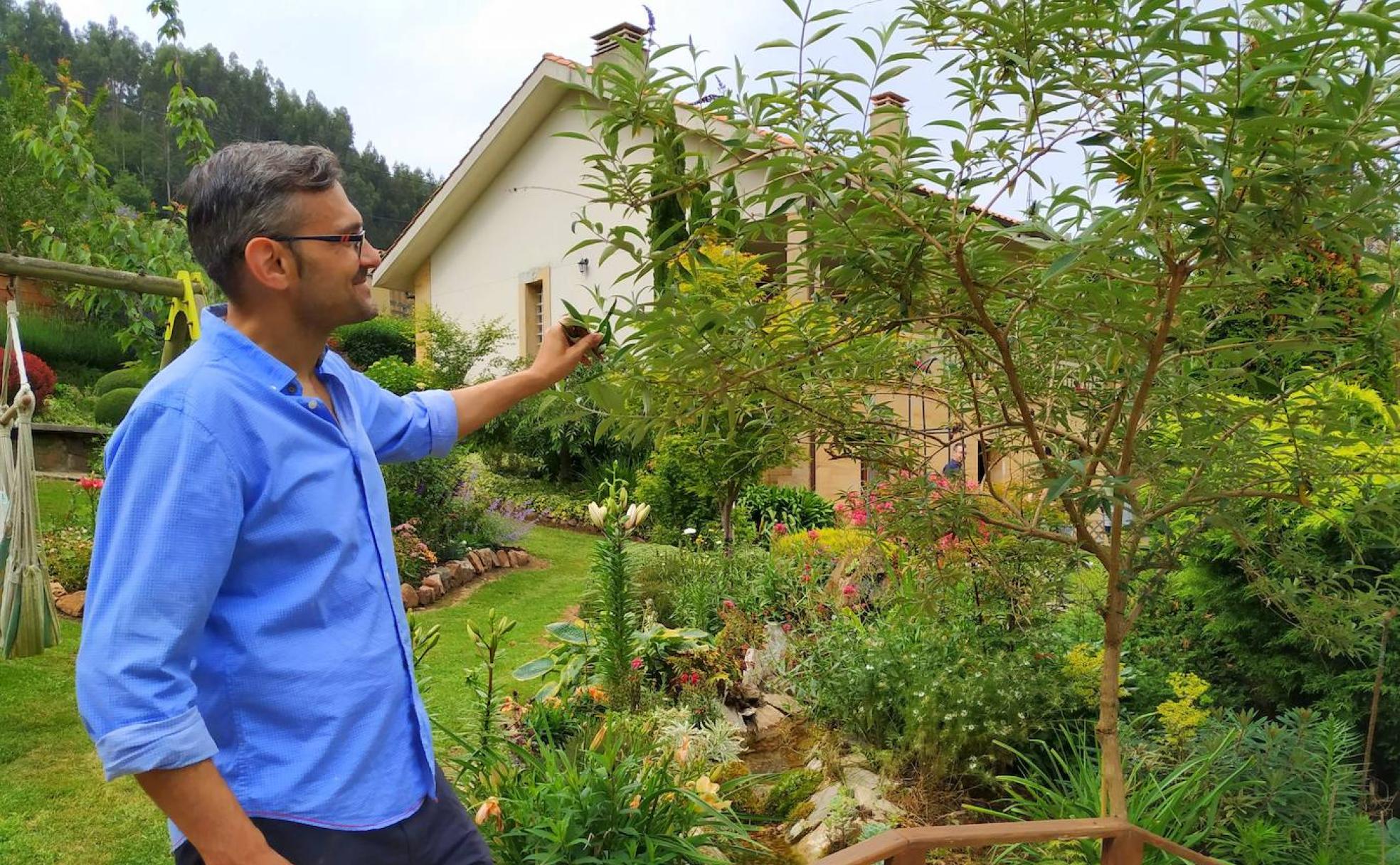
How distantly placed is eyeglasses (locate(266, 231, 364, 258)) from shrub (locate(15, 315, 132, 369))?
54.8 feet

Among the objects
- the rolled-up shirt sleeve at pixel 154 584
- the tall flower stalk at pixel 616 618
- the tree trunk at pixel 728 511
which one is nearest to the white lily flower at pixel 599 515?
the tall flower stalk at pixel 616 618

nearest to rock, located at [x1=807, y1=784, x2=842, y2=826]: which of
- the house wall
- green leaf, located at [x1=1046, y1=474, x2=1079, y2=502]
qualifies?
green leaf, located at [x1=1046, y1=474, x2=1079, y2=502]

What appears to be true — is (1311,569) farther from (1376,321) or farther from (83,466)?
(83,466)

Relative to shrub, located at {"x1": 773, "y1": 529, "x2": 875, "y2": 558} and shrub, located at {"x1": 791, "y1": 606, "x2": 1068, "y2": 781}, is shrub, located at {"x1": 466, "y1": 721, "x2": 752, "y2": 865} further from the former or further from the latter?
shrub, located at {"x1": 773, "y1": 529, "x2": 875, "y2": 558}

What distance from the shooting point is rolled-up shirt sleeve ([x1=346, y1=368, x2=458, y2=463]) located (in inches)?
71.7

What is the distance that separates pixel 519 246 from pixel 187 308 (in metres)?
12.2

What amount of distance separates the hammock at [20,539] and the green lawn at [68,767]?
48cm

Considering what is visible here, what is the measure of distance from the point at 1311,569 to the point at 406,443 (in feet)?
6.17

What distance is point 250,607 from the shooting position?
1246 millimetres

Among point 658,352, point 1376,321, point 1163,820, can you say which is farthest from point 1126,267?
point 1163,820

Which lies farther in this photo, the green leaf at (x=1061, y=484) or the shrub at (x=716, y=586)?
the shrub at (x=716, y=586)

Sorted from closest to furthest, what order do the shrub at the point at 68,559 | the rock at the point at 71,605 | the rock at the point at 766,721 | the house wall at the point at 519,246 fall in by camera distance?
the rock at the point at 766,721 < the rock at the point at 71,605 < the shrub at the point at 68,559 < the house wall at the point at 519,246

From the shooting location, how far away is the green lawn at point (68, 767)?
3.36m

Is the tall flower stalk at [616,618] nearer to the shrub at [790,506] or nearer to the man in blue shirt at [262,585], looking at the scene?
the man in blue shirt at [262,585]
